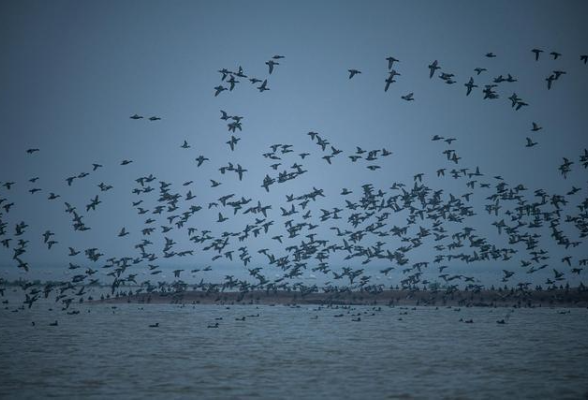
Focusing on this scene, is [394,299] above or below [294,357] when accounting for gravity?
above

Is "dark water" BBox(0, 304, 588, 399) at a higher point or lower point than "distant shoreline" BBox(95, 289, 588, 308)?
lower

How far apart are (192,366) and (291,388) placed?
24.0 feet

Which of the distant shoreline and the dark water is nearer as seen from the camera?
the dark water

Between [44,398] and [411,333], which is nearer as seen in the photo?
[44,398]

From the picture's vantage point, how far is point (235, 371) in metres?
30.6

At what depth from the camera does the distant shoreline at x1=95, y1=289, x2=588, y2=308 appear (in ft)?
237

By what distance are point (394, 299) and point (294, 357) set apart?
150 feet

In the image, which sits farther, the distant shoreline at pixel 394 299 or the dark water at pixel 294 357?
the distant shoreline at pixel 394 299

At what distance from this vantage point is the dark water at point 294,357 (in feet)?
85.3

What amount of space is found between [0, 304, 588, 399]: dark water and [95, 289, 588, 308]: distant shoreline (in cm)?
1299

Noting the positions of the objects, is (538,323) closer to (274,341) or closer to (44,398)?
(274,341)

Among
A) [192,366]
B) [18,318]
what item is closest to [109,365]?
[192,366]

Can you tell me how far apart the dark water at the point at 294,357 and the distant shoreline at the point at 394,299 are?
1299 centimetres

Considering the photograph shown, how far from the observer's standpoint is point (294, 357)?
35312mm
